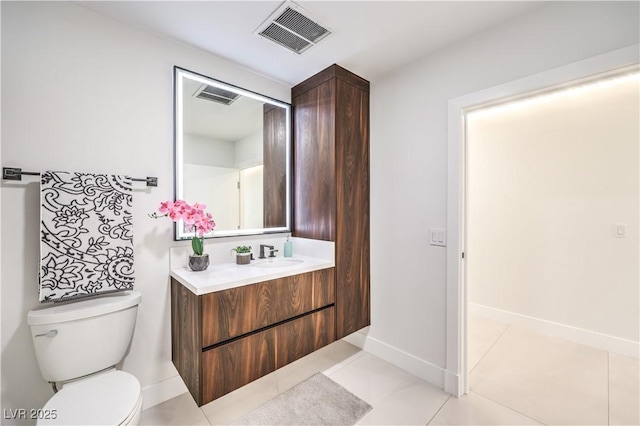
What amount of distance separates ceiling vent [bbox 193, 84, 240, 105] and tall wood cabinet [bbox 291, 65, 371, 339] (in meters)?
0.59

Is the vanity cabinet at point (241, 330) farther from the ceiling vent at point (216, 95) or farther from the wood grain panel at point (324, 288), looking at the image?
the ceiling vent at point (216, 95)

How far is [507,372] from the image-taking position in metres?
2.07

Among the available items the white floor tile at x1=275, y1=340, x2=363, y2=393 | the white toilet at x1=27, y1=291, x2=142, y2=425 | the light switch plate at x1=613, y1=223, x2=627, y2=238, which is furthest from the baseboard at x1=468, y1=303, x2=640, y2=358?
the white toilet at x1=27, y1=291, x2=142, y2=425

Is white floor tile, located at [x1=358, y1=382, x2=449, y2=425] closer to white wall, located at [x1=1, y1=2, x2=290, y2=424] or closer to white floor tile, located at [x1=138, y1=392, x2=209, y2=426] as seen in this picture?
white floor tile, located at [x1=138, y1=392, x2=209, y2=426]

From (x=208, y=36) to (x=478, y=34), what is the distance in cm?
178

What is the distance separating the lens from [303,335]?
1.87 metres

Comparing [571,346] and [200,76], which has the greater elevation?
[200,76]

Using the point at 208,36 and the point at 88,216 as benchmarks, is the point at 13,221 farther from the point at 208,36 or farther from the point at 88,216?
the point at 208,36

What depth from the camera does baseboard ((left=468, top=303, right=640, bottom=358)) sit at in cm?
228

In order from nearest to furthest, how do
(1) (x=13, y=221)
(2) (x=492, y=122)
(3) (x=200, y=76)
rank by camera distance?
(1) (x=13, y=221) → (3) (x=200, y=76) → (2) (x=492, y=122)

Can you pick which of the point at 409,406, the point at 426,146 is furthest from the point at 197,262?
the point at 426,146

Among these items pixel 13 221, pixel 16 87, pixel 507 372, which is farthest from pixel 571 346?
pixel 16 87

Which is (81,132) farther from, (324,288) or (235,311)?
(324,288)

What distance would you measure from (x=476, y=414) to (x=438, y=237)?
1113mm
